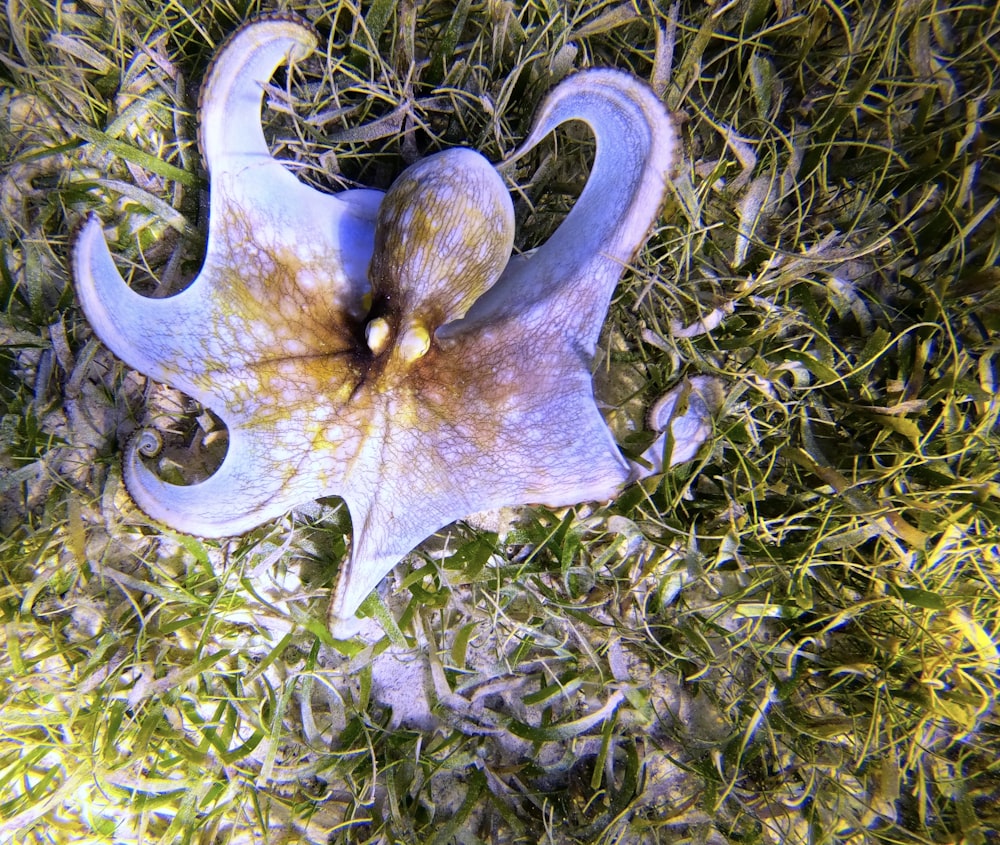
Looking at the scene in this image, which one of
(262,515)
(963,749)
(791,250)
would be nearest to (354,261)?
(262,515)

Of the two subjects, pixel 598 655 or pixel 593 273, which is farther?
pixel 598 655

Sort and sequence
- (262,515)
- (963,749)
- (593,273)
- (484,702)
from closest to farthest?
(593,273)
(262,515)
(963,749)
(484,702)

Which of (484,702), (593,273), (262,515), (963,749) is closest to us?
(593,273)

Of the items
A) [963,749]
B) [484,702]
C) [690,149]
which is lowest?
[963,749]

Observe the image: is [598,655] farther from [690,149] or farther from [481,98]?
[481,98]

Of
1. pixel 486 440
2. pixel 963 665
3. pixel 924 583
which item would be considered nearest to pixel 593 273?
pixel 486 440

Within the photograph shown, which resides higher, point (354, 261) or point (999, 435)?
point (354, 261)
